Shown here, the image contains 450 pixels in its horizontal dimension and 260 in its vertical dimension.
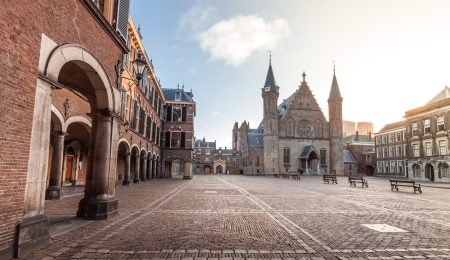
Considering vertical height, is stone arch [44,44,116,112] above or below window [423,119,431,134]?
below

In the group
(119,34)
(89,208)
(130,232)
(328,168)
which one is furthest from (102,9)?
(328,168)

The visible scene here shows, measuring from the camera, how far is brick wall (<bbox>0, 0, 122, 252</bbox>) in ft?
14.5

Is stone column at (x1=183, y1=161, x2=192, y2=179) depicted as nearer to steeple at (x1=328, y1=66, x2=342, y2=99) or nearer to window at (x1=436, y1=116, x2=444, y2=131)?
steeple at (x1=328, y1=66, x2=342, y2=99)

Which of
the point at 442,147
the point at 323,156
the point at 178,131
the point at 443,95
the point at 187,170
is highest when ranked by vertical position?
the point at 443,95

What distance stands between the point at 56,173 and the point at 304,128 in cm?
4994

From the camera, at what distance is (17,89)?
4.70 m

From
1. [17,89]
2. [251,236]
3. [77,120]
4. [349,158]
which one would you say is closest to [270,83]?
[349,158]

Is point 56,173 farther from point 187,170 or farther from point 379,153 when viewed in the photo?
point 379,153

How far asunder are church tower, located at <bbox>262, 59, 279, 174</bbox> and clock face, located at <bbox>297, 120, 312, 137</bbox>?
5.28 metres

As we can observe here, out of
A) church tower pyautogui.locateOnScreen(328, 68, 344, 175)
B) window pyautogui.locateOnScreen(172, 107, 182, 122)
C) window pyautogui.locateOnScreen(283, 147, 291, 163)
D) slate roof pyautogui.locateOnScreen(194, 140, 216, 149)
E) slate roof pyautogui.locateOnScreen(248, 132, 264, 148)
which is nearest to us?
window pyautogui.locateOnScreen(172, 107, 182, 122)

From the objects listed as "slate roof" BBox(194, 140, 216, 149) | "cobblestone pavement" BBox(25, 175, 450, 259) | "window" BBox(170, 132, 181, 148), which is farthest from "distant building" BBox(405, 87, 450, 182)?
"slate roof" BBox(194, 140, 216, 149)

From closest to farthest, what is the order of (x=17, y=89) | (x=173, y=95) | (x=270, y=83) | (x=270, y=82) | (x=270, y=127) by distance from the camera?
1. (x=17, y=89)
2. (x=173, y=95)
3. (x=270, y=127)
4. (x=270, y=83)
5. (x=270, y=82)

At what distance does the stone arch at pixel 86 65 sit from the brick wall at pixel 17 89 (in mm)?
Result: 326

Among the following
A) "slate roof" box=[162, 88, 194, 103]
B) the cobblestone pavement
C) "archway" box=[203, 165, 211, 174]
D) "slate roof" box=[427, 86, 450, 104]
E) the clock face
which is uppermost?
"slate roof" box=[427, 86, 450, 104]
